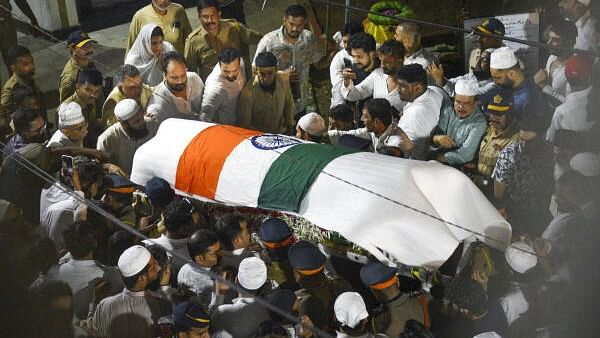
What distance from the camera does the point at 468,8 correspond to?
840cm

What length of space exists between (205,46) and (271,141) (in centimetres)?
188

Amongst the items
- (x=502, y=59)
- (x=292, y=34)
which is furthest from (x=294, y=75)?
(x=502, y=59)

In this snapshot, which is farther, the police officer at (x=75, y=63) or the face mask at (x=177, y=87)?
the police officer at (x=75, y=63)

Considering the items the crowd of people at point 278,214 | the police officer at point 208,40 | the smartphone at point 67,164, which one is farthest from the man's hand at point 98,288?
the police officer at point 208,40

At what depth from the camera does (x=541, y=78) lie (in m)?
5.96

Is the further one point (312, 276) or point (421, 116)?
point (421, 116)

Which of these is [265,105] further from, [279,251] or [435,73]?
[279,251]

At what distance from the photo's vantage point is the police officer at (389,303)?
3684 millimetres

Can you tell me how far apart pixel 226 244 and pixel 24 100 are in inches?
93.4

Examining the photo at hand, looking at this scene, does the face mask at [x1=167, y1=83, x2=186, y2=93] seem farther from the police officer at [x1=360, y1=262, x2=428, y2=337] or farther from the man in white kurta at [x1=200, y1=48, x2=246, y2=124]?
the police officer at [x1=360, y1=262, x2=428, y2=337]

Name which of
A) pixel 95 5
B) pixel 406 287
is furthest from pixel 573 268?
pixel 95 5

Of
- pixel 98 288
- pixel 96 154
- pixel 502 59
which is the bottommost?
pixel 98 288

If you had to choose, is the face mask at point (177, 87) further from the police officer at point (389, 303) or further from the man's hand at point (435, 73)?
the police officer at point (389, 303)

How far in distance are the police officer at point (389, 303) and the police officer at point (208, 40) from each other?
3114mm
